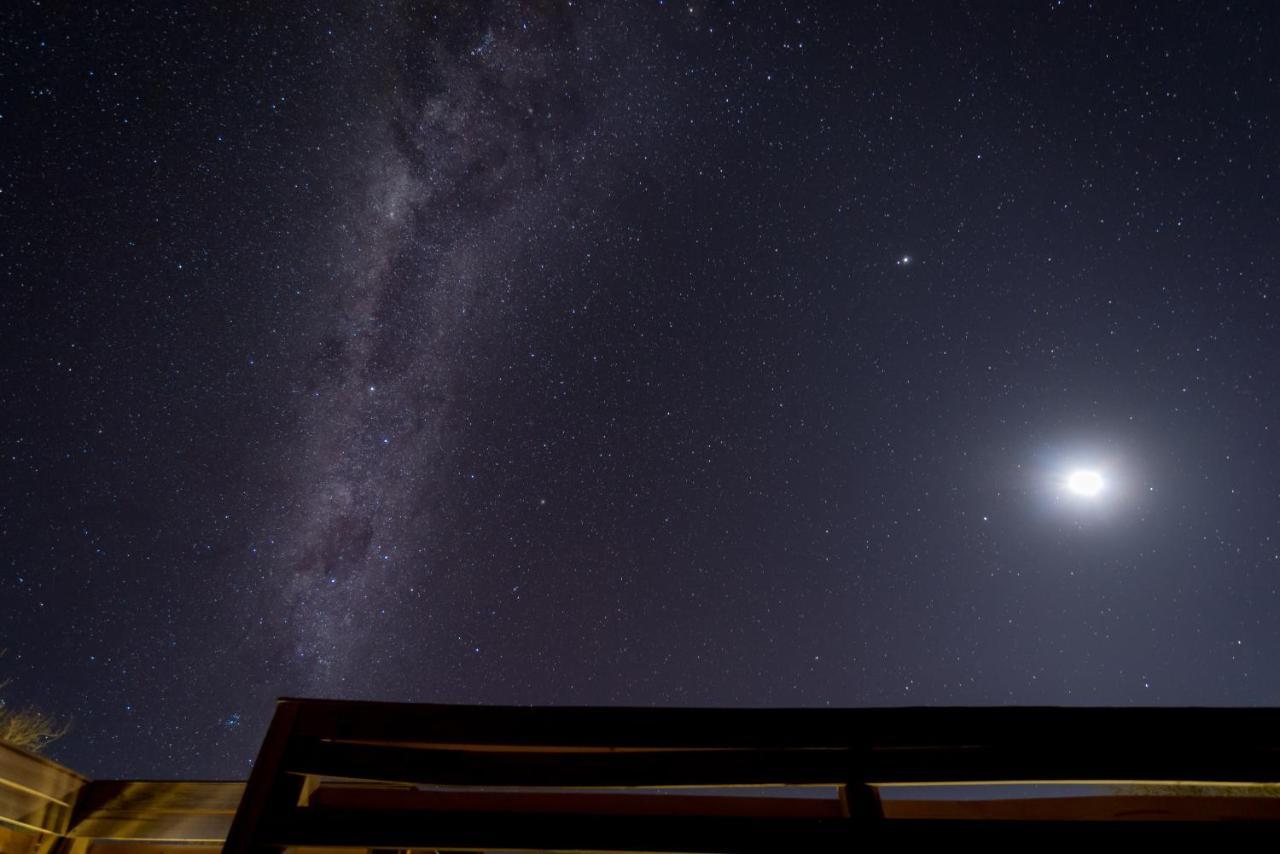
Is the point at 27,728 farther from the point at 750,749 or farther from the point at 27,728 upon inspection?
the point at 750,749

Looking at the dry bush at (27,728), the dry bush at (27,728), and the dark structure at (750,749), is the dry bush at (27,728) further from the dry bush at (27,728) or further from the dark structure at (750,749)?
the dark structure at (750,749)

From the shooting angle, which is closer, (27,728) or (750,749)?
(750,749)

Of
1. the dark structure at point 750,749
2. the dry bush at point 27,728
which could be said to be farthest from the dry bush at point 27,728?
the dark structure at point 750,749

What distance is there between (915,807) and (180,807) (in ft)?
15.9

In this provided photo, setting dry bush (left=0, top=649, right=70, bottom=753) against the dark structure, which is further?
dry bush (left=0, top=649, right=70, bottom=753)

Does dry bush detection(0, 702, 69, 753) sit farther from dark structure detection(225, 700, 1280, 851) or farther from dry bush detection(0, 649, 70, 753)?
dark structure detection(225, 700, 1280, 851)

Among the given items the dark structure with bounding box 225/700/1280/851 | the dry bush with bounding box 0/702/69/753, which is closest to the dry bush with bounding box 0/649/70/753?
the dry bush with bounding box 0/702/69/753

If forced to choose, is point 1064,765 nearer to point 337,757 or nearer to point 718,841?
point 718,841

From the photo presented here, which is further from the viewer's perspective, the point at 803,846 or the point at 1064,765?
the point at 1064,765

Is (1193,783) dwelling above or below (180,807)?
above

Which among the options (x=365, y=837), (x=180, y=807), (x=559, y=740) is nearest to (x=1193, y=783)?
(x=559, y=740)

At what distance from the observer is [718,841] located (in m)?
2.90

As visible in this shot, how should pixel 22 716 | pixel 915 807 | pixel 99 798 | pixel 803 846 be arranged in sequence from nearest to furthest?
pixel 803 846, pixel 915 807, pixel 99 798, pixel 22 716

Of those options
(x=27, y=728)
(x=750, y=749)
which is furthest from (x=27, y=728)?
(x=750, y=749)
